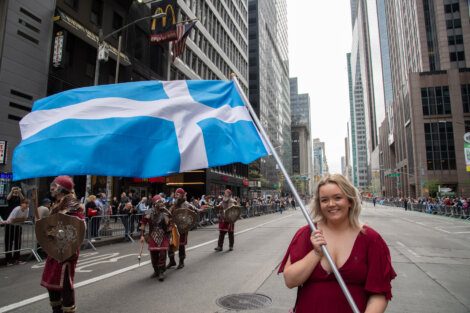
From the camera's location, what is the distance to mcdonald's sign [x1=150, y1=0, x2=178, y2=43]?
2534cm

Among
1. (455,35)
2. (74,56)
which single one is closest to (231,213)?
(74,56)

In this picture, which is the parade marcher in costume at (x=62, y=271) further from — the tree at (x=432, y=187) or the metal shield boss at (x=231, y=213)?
the tree at (x=432, y=187)

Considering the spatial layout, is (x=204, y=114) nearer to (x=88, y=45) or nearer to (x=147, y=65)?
(x=88, y=45)

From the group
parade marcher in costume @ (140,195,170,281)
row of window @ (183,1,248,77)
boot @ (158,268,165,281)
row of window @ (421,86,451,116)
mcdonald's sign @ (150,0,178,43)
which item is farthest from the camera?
row of window @ (421,86,451,116)

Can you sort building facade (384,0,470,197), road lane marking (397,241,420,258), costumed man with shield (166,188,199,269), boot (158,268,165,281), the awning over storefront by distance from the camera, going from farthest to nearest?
building facade (384,0,470,197), the awning over storefront, road lane marking (397,241,420,258), costumed man with shield (166,188,199,269), boot (158,268,165,281)

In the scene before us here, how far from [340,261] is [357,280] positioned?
0.49 feet

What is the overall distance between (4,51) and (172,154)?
1758cm

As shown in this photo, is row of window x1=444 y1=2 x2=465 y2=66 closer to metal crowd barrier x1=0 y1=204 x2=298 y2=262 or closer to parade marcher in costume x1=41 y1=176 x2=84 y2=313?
metal crowd barrier x1=0 y1=204 x2=298 y2=262

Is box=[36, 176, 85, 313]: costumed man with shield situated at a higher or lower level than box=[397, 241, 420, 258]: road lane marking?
higher

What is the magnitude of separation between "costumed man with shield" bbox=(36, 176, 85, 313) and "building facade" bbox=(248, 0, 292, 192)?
56.8 meters

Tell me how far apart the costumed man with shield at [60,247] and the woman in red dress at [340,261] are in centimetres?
315

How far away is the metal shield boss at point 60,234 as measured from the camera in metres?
4.50

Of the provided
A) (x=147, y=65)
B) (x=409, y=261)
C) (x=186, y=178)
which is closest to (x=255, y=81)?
(x=186, y=178)

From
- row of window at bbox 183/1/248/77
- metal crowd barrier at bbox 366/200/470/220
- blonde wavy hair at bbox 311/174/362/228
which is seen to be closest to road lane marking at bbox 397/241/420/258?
blonde wavy hair at bbox 311/174/362/228
